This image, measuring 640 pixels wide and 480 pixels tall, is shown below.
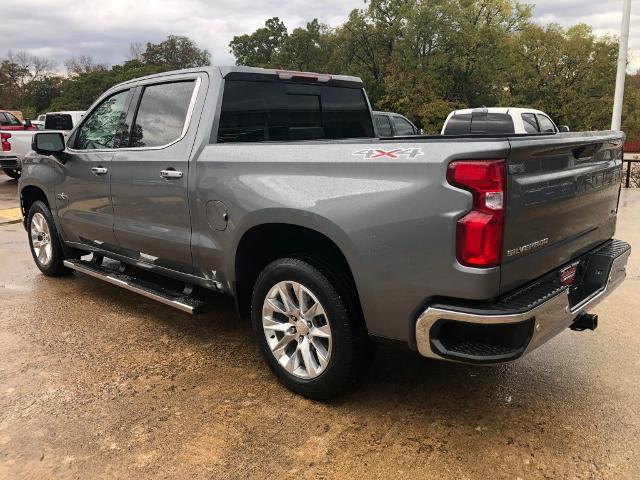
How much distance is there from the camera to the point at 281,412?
3191mm

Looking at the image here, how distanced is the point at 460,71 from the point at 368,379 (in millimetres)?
39208

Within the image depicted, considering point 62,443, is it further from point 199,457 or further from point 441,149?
point 441,149

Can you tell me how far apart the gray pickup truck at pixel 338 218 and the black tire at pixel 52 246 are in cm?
96

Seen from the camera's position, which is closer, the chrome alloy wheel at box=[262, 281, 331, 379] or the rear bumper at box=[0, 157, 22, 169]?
the chrome alloy wheel at box=[262, 281, 331, 379]

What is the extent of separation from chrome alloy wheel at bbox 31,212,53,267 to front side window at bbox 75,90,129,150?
117 centimetres

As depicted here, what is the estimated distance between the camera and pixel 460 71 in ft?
130

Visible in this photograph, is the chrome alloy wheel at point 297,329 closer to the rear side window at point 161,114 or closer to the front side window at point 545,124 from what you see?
the rear side window at point 161,114

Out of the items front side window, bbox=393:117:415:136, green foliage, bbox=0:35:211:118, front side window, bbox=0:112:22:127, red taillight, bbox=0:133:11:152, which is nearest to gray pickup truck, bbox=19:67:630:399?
front side window, bbox=393:117:415:136

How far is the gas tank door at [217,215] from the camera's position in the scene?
3.49m

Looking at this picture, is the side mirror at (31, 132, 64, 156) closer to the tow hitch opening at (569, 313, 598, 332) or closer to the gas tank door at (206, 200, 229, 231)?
the gas tank door at (206, 200, 229, 231)

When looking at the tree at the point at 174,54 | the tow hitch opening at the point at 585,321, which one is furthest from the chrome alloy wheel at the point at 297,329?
the tree at the point at 174,54

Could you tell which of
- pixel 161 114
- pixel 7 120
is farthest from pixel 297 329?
pixel 7 120

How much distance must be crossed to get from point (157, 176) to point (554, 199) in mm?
2541

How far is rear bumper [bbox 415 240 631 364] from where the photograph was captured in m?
2.50
